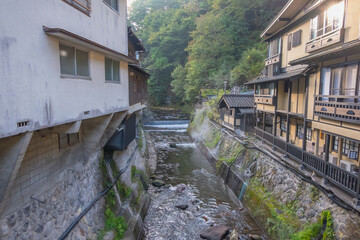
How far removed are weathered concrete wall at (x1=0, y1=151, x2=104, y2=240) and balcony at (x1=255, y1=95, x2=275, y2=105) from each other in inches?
586

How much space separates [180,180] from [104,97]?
13.6m

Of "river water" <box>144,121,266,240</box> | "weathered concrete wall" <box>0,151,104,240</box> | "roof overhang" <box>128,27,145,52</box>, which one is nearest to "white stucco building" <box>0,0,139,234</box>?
"weathered concrete wall" <box>0,151,104,240</box>

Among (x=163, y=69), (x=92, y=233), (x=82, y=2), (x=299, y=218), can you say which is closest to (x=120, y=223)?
(x=92, y=233)

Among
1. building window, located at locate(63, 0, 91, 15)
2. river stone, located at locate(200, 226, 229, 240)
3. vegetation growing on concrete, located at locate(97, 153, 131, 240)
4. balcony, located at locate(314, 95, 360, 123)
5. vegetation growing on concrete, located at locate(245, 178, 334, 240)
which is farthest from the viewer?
river stone, located at locate(200, 226, 229, 240)

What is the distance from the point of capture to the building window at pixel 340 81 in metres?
10.6

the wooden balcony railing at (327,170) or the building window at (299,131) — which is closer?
the wooden balcony railing at (327,170)

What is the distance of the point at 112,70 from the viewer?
1126 cm

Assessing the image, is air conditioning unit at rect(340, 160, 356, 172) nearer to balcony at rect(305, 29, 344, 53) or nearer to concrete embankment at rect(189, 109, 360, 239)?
concrete embankment at rect(189, 109, 360, 239)

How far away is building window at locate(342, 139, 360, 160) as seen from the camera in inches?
447

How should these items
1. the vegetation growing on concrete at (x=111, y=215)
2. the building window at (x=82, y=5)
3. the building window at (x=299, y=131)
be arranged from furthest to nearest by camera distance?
the building window at (x=299, y=131)
the vegetation growing on concrete at (x=111, y=215)
the building window at (x=82, y=5)

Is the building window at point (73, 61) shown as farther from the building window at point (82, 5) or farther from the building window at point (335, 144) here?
the building window at point (335, 144)

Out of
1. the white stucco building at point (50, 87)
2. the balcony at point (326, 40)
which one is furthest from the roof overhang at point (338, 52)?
the white stucco building at point (50, 87)

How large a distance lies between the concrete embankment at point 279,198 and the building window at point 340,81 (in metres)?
5.23

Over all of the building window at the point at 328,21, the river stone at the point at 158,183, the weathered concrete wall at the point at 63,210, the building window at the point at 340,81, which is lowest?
the river stone at the point at 158,183
